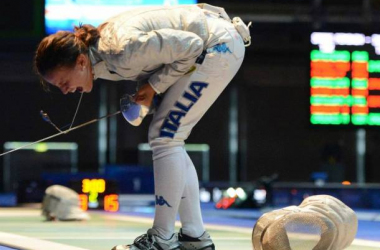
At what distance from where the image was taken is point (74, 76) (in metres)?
3.21

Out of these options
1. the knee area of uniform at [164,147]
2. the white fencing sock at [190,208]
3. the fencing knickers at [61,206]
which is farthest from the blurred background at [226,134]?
the knee area of uniform at [164,147]

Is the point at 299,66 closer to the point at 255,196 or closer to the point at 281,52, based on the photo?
the point at 281,52

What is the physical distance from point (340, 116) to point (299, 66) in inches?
273

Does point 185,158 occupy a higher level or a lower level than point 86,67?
lower

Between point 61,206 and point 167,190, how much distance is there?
299cm

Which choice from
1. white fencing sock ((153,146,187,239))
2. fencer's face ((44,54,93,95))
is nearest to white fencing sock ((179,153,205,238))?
white fencing sock ((153,146,187,239))

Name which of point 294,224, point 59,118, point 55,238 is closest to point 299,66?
point 59,118

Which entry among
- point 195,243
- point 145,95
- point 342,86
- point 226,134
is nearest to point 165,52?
point 145,95

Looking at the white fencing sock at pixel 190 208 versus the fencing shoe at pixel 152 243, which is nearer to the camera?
the fencing shoe at pixel 152 243

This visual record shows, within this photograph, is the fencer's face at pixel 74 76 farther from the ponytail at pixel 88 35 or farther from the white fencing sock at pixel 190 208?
the white fencing sock at pixel 190 208

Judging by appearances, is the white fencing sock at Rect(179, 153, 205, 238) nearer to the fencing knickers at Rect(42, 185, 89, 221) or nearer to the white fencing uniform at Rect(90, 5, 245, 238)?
the white fencing uniform at Rect(90, 5, 245, 238)

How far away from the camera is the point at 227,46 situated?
3398 millimetres

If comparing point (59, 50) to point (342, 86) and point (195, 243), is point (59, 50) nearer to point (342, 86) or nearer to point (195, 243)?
point (195, 243)

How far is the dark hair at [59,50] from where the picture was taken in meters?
3.15
